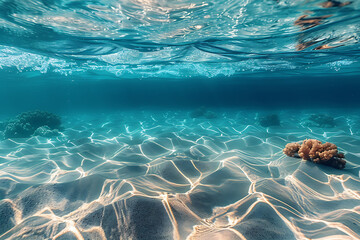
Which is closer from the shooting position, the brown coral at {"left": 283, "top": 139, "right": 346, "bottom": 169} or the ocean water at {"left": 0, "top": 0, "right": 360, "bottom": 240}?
the ocean water at {"left": 0, "top": 0, "right": 360, "bottom": 240}

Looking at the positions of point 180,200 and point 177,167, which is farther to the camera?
point 177,167

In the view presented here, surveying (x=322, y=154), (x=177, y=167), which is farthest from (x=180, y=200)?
(x=322, y=154)

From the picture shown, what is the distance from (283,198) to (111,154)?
23.2 feet

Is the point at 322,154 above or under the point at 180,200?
above

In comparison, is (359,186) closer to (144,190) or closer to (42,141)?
(144,190)

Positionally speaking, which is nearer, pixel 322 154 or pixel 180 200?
pixel 180 200

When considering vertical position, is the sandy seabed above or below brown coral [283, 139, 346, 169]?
below

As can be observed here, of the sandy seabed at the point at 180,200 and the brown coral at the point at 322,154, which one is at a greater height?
the brown coral at the point at 322,154

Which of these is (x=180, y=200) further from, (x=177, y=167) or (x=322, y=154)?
(x=322, y=154)

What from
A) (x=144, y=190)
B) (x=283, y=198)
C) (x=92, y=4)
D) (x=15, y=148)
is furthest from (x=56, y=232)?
(x=15, y=148)

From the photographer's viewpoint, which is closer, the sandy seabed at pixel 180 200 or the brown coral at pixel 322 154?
the sandy seabed at pixel 180 200

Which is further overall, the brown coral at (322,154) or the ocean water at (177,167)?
the brown coral at (322,154)

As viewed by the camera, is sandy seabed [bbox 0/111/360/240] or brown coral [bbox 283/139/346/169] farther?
brown coral [bbox 283/139/346/169]

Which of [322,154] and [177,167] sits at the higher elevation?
[322,154]
